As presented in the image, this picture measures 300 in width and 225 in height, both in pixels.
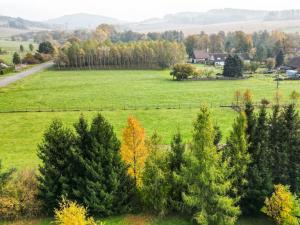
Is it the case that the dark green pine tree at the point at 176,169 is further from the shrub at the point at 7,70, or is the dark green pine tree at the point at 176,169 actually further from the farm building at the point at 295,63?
the farm building at the point at 295,63

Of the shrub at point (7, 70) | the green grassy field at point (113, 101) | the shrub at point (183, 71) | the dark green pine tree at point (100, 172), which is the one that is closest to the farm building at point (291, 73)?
the green grassy field at point (113, 101)

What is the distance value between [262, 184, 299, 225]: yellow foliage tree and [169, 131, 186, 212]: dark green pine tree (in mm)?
6902

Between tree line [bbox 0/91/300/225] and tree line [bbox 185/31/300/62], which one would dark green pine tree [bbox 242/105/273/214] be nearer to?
tree line [bbox 0/91/300/225]

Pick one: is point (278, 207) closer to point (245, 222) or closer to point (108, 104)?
point (245, 222)

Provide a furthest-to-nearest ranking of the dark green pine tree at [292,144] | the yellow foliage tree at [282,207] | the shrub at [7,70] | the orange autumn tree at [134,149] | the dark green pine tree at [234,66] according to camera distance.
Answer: the shrub at [7,70]
the dark green pine tree at [234,66]
the dark green pine tree at [292,144]
the orange autumn tree at [134,149]
the yellow foliage tree at [282,207]

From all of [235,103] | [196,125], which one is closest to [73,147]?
[196,125]

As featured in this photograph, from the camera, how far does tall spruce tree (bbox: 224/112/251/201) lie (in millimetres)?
28781

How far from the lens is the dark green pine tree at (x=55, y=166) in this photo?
29859 mm

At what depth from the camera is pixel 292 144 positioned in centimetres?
3175

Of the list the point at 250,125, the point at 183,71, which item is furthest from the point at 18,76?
the point at 250,125

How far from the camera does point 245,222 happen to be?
1195 inches

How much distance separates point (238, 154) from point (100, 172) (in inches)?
446

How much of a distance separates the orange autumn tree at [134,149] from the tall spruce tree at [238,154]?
7.14m

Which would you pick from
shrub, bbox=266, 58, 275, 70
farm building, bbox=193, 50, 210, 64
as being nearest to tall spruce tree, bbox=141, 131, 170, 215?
shrub, bbox=266, 58, 275, 70
